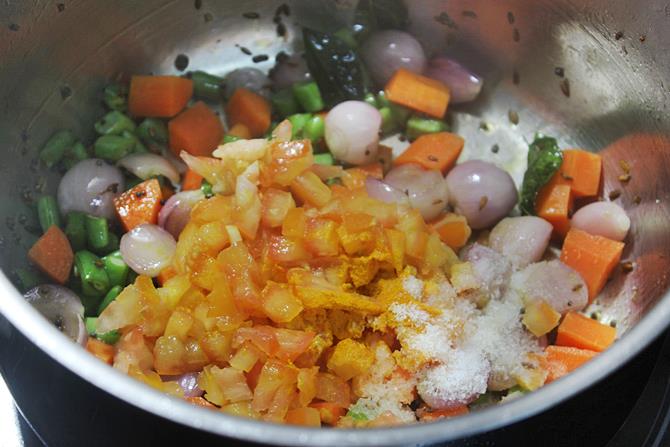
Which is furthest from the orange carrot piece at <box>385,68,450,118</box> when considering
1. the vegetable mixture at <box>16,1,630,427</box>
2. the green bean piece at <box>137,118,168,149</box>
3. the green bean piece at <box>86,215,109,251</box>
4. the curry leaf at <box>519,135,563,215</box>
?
the green bean piece at <box>86,215,109,251</box>

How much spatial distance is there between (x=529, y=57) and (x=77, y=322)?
1084 millimetres

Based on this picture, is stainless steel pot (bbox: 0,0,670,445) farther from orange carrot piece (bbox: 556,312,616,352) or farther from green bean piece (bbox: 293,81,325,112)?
green bean piece (bbox: 293,81,325,112)

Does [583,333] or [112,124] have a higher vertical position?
[112,124]

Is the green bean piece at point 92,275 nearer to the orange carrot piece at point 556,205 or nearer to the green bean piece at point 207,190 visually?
the green bean piece at point 207,190

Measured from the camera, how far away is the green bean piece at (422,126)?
173 cm

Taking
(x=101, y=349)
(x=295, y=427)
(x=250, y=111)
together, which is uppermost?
(x=295, y=427)

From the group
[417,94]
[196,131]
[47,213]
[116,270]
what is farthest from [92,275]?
[417,94]

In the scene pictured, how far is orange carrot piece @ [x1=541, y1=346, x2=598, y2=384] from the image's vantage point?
1.40 metres

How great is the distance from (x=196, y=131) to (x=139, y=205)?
0.74ft

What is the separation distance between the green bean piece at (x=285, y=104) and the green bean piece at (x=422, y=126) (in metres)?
0.25

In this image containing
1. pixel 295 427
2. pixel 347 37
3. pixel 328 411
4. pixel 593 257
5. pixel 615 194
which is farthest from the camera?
pixel 347 37

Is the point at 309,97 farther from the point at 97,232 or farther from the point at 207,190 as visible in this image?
the point at 97,232

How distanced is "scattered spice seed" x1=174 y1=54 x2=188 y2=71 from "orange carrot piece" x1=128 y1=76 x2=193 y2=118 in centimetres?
9

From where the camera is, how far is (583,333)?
1467 mm
